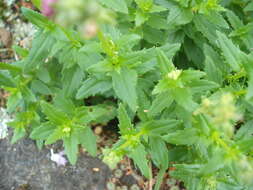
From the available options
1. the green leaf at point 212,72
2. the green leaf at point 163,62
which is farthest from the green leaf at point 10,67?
the green leaf at point 212,72

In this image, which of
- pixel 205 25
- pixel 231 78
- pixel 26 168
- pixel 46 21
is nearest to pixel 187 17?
pixel 205 25

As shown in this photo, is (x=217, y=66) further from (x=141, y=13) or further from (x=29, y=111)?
(x=29, y=111)

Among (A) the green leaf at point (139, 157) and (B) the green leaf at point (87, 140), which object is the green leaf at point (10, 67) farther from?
(A) the green leaf at point (139, 157)

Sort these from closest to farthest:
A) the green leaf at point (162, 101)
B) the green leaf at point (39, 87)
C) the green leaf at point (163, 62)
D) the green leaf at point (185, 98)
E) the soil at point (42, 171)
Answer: the green leaf at point (185, 98) < the green leaf at point (163, 62) < the green leaf at point (162, 101) < the green leaf at point (39, 87) < the soil at point (42, 171)

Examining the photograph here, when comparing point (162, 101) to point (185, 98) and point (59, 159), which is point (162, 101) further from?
point (59, 159)

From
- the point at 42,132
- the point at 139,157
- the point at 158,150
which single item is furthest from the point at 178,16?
the point at 42,132

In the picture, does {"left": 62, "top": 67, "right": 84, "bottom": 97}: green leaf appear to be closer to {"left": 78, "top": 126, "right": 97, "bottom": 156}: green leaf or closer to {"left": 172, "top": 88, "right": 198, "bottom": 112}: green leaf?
{"left": 78, "top": 126, "right": 97, "bottom": 156}: green leaf

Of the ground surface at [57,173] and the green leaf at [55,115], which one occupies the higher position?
the green leaf at [55,115]

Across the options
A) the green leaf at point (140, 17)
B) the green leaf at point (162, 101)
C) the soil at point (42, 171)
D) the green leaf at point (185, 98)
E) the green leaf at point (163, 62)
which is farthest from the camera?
the soil at point (42, 171)
